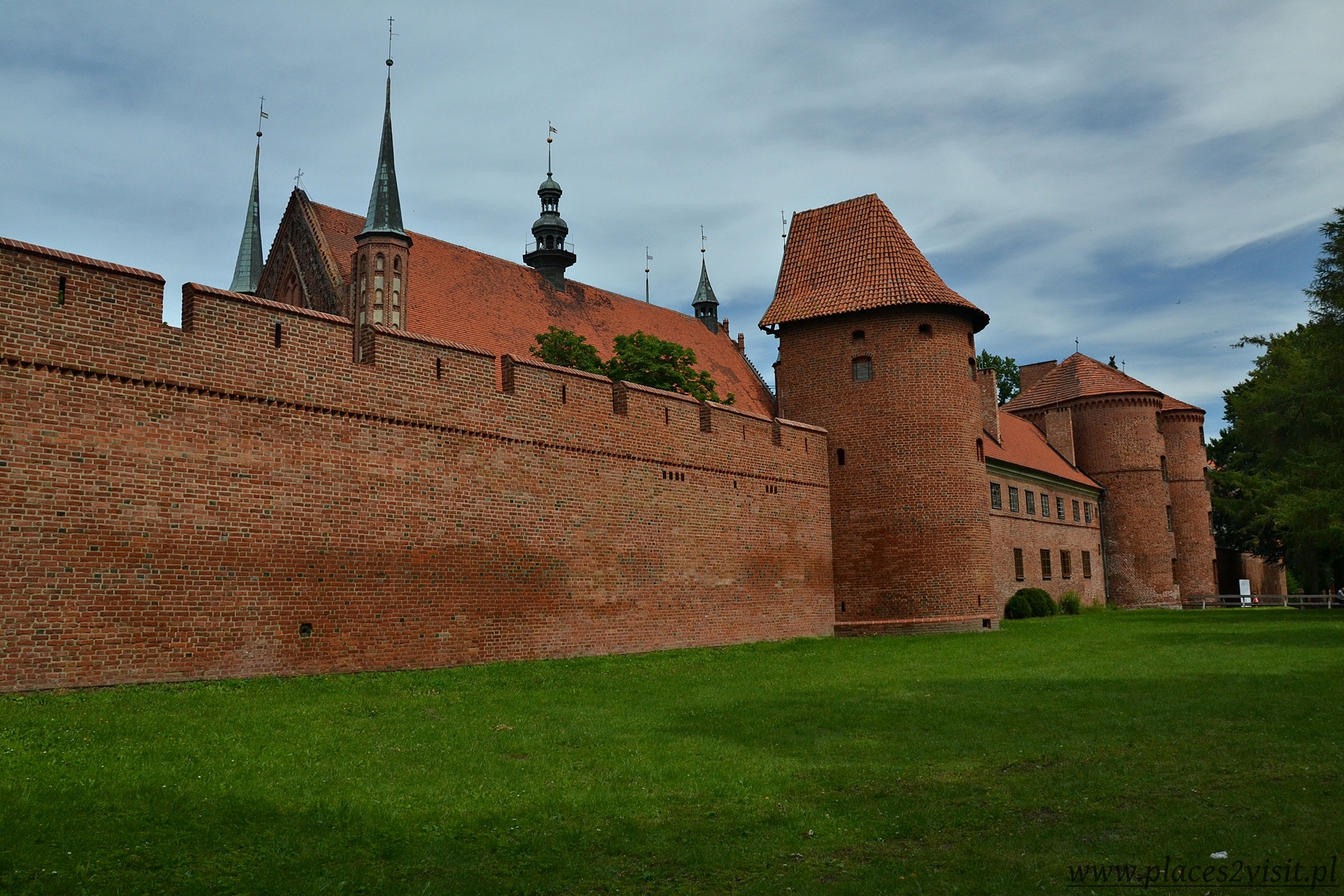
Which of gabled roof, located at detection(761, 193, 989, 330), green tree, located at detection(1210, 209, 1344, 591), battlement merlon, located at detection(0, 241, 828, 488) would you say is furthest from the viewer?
gabled roof, located at detection(761, 193, 989, 330)

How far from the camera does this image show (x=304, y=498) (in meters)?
12.4

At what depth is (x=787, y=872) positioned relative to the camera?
5.29 m

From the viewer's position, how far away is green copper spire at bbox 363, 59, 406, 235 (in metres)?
25.7

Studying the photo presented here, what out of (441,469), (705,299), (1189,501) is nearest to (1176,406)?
(1189,501)

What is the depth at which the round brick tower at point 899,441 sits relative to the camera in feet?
74.0

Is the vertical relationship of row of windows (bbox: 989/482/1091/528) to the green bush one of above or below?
above

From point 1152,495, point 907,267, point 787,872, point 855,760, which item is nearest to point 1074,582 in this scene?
point 1152,495

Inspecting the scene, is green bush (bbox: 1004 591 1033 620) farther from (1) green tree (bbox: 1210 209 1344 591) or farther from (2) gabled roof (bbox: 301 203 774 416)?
(2) gabled roof (bbox: 301 203 774 416)

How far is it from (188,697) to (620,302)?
26.3 meters

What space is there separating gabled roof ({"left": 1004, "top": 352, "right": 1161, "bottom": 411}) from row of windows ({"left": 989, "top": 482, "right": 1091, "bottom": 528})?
4.75 m

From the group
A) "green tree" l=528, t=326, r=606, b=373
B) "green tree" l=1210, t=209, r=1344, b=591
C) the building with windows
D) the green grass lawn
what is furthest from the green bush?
the green grass lawn

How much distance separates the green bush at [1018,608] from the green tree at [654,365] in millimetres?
13308

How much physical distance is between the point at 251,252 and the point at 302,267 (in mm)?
6048

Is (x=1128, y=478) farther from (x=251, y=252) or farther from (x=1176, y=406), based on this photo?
(x=251, y=252)
